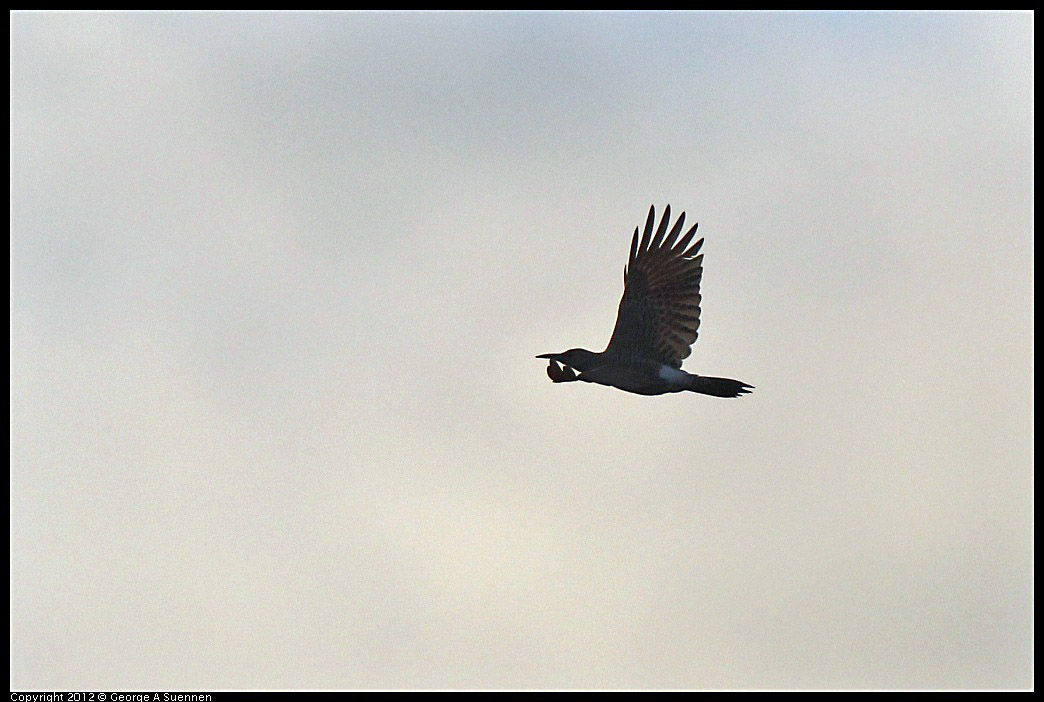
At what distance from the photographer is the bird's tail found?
13945 mm

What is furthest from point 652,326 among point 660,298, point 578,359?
point 578,359

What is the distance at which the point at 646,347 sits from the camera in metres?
14.9

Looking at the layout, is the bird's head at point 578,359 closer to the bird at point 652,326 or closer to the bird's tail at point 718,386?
the bird at point 652,326

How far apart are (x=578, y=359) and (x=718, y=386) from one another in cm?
255

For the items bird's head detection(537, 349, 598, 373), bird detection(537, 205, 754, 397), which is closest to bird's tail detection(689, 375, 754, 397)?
bird detection(537, 205, 754, 397)

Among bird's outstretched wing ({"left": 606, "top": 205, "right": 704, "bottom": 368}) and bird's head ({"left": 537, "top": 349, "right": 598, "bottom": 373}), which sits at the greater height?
bird's outstretched wing ({"left": 606, "top": 205, "right": 704, "bottom": 368})

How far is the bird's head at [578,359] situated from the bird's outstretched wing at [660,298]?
20.9 inches

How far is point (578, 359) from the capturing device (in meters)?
14.5

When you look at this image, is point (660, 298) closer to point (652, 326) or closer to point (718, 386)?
point (652, 326)

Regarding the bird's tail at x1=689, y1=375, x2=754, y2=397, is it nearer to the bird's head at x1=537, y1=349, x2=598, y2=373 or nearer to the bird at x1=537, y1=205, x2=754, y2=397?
the bird at x1=537, y1=205, x2=754, y2=397
